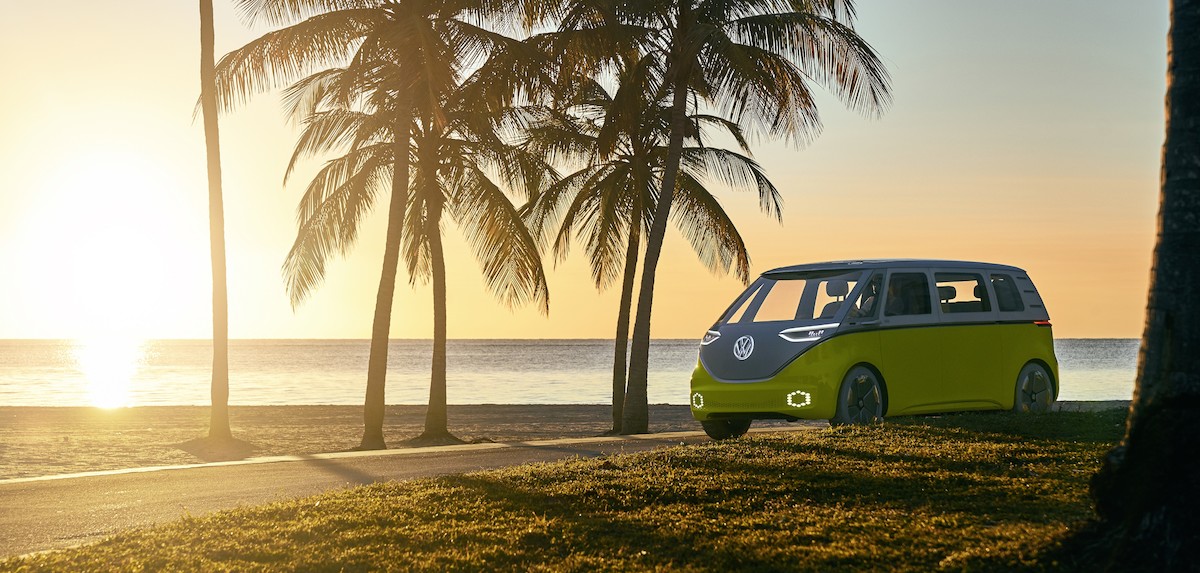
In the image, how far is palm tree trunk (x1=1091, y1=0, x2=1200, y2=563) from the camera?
5598mm

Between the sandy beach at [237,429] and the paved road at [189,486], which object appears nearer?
the paved road at [189,486]

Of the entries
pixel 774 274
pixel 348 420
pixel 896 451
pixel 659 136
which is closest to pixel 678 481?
pixel 896 451

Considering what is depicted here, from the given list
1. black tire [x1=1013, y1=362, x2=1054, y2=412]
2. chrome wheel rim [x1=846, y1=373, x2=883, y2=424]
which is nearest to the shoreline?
black tire [x1=1013, y1=362, x2=1054, y2=412]

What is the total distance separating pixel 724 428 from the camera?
13398 mm

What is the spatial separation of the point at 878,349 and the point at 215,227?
40.7ft

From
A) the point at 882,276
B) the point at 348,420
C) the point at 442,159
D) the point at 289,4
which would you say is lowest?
the point at 348,420

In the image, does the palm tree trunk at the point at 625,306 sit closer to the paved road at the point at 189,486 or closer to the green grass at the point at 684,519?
the paved road at the point at 189,486

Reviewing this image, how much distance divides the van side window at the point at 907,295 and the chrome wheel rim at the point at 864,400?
31.7 inches

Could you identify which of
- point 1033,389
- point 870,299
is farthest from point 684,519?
point 1033,389

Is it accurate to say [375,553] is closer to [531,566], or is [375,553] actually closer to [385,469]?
[531,566]

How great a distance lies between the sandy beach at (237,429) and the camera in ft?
59.4

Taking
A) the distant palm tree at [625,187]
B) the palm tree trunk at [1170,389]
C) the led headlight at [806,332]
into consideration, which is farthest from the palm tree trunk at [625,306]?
the palm tree trunk at [1170,389]

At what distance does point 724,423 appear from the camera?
44.0 feet

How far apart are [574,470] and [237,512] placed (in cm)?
292
